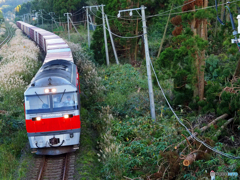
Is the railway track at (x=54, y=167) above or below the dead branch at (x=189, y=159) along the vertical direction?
below

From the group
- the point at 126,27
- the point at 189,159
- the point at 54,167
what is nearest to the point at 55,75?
the point at 54,167

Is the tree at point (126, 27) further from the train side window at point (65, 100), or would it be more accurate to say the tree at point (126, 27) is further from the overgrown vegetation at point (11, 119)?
the train side window at point (65, 100)

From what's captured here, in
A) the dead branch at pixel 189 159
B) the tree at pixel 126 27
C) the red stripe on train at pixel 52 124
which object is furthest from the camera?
A: the tree at pixel 126 27

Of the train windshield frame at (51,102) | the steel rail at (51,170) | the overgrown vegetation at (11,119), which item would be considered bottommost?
the steel rail at (51,170)

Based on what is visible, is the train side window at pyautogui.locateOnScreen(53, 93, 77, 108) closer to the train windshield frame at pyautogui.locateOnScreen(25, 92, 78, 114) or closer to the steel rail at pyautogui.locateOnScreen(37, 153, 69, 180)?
the train windshield frame at pyautogui.locateOnScreen(25, 92, 78, 114)

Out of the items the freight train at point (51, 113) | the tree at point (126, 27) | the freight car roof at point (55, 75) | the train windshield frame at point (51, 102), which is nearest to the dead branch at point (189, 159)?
the freight train at point (51, 113)

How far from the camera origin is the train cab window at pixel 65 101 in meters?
9.52

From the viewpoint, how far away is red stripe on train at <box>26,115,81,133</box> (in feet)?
30.8

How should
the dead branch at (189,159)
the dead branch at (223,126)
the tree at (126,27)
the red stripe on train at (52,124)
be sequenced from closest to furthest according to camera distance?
1. the dead branch at (189,159)
2. the dead branch at (223,126)
3. the red stripe on train at (52,124)
4. the tree at (126,27)

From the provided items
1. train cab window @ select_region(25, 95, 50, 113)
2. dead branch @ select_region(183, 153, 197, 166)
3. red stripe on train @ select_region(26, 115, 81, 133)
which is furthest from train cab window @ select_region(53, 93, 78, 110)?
dead branch @ select_region(183, 153, 197, 166)

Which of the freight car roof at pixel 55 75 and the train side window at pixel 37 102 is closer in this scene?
the train side window at pixel 37 102

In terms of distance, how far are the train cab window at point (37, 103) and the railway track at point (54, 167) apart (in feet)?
6.11

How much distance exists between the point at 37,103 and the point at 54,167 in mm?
2215

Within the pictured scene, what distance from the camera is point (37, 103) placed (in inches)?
372
